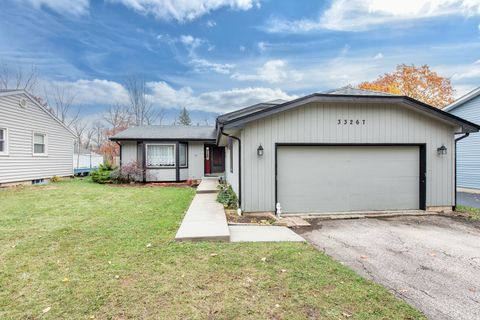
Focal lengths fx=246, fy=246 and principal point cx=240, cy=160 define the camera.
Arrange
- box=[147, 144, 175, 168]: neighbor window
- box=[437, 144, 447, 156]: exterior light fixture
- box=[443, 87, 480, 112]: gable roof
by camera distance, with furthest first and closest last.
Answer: box=[147, 144, 175, 168]: neighbor window
box=[443, 87, 480, 112]: gable roof
box=[437, 144, 447, 156]: exterior light fixture

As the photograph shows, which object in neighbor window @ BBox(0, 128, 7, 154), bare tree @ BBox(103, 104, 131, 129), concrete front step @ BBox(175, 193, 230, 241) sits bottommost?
concrete front step @ BBox(175, 193, 230, 241)

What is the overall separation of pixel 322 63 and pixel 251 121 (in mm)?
11341

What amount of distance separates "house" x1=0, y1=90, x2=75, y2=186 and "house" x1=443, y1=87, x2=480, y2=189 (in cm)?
2167

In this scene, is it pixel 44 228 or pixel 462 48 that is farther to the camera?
pixel 462 48

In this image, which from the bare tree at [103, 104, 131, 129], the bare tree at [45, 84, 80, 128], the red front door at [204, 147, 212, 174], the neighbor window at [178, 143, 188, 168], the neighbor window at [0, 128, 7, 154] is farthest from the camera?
the bare tree at [103, 104, 131, 129]

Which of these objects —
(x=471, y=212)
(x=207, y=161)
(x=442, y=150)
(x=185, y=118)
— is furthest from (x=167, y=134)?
(x=185, y=118)

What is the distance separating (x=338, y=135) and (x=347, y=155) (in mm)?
685

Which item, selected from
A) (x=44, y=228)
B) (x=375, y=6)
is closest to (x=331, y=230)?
(x=44, y=228)

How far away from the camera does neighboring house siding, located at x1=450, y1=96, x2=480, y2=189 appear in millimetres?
11953

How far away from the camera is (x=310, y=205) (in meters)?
7.08

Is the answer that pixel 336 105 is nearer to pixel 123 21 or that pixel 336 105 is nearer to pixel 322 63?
pixel 322 63

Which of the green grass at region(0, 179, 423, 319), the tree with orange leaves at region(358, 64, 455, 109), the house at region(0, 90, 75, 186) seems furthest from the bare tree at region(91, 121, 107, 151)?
the tree with orange leaves at region(358, 64, 455, 109)

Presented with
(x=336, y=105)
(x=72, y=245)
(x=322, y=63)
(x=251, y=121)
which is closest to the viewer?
(x=72, y=245)

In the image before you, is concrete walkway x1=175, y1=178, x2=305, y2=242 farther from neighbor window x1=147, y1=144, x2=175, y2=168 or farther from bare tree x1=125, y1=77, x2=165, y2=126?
bare tree x1=125, y1=77, x2=165, y2=126
